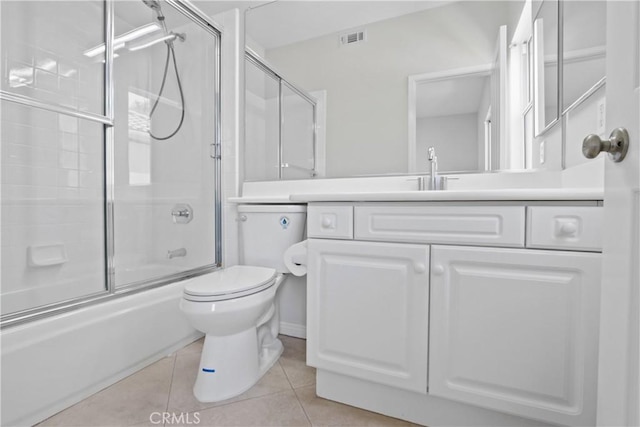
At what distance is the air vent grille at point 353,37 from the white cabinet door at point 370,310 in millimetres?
1291

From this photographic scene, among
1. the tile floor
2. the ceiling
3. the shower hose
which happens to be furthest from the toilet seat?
the ceiling

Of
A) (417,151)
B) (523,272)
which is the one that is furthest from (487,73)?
(523,272)

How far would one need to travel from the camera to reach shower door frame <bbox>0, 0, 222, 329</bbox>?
1.23 m

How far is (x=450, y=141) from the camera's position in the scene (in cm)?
158

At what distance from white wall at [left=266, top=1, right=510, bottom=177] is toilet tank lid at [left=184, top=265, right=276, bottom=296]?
0.73 meters

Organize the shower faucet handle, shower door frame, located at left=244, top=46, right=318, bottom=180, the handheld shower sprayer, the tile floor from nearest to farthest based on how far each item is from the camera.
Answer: the tile floor, shower door frame, located at left=244, top=46, right=318, bottom=180, the handheld shower sprayer, the shower faucet handle

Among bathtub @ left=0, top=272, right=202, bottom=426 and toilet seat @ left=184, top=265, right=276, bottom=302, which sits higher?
toilet seat @ left=184, top=265, right=276, bottom=302

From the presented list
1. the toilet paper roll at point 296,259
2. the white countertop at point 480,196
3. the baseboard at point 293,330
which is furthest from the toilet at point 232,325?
the white countertop at point 480,196

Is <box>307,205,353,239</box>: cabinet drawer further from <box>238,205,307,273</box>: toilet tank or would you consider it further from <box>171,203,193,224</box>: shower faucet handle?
<box>171,203,193,224</box>: shower faucet handle

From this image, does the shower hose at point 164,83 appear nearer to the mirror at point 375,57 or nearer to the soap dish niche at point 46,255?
the mirror at point 375,57

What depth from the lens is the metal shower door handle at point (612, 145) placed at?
1.52 feet

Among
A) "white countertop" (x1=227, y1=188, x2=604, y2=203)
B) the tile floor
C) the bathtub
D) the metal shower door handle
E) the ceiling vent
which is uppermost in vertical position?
the ceiling vent

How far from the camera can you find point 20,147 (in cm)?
173

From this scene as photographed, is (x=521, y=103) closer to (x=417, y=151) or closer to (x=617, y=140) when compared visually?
(x=417, y=151)
